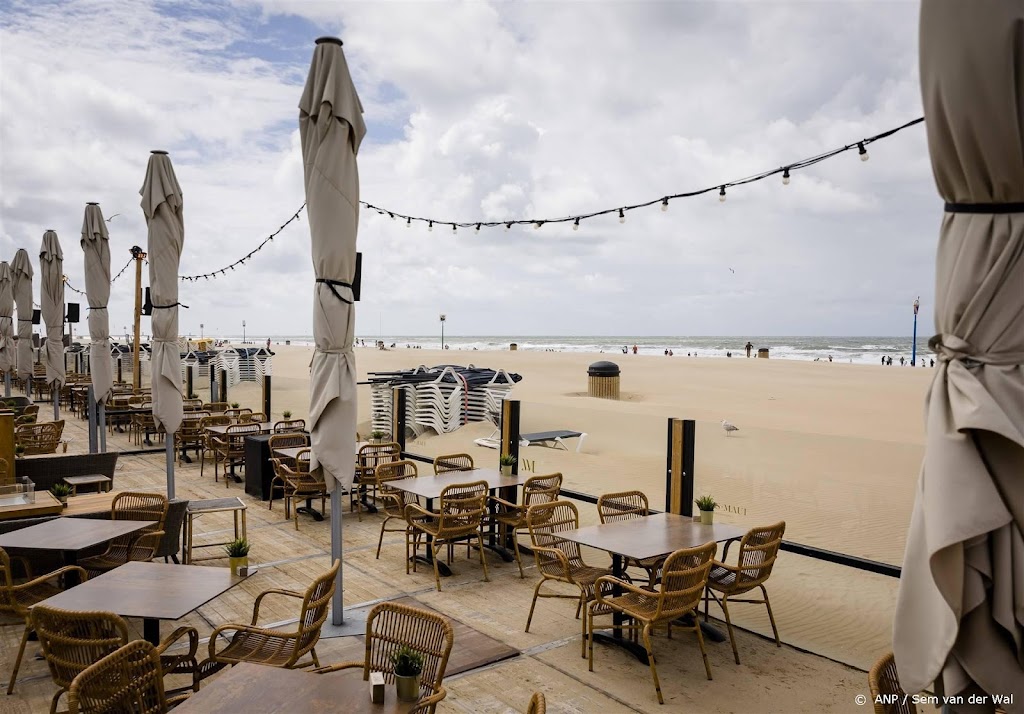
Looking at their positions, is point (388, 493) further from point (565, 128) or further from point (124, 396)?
point (124, 396)

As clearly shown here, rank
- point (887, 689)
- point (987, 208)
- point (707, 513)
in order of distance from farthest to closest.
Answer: point (707, 513) < point (887, 689) < point (987, 208)

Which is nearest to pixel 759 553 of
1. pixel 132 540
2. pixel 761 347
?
pixel 132 540

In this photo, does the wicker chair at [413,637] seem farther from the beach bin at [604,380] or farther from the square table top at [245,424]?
the beach bin at [604,380]

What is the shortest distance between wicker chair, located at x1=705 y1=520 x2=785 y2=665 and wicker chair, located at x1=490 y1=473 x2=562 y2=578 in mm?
2094

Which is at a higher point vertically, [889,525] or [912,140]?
[912,140]

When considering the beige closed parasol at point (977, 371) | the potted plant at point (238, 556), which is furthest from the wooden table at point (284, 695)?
the beige closed parasol at point (977, 371)

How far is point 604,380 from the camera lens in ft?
75.5

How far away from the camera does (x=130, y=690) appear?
2.98 metres

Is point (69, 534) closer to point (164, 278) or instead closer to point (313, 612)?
point (313, 612)

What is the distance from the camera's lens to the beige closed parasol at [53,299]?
43.0 feet

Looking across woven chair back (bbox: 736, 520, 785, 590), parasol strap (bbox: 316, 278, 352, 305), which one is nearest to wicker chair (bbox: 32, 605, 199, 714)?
parasol strap (bbox: 316, 278, 352, 305)

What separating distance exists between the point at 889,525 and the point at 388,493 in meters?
4.89

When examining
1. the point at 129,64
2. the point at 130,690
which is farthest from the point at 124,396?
the point at 130,690

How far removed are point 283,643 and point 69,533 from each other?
83.9 inches
